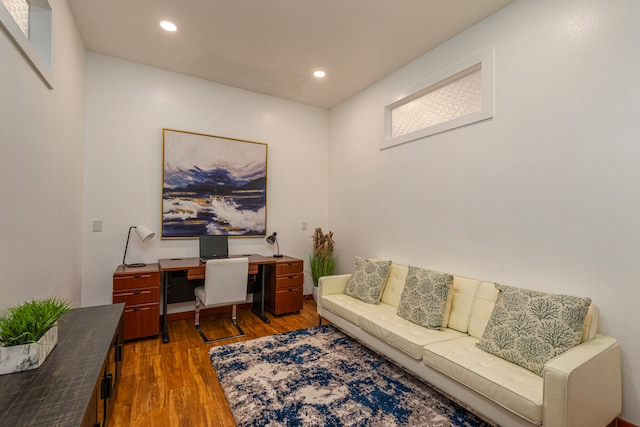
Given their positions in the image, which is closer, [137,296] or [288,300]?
[137,296]

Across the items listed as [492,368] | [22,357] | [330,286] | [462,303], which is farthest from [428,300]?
[22,357]

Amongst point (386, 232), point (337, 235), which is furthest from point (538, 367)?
point (337, 235)

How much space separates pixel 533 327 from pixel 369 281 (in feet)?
5.22

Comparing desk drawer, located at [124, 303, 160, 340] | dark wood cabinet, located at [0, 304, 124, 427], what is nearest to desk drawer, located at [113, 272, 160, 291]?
desk drawer, located at [124, 303, 160, 340]

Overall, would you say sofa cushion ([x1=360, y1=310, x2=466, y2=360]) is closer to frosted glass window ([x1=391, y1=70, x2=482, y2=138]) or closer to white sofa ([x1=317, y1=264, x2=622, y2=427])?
white sofa ([x1=317, y1=264, x2=622, y2=427])

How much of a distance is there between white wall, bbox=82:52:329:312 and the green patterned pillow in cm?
144

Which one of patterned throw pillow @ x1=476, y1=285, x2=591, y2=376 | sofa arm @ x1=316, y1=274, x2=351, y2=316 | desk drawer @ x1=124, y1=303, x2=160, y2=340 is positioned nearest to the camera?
patterned throw pillow @ x1=476, y1=285, x2=591, y2=376

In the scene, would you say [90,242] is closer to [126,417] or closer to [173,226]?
[173,226]

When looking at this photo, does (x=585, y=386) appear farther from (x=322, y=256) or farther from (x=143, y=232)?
(x=143, y=232)

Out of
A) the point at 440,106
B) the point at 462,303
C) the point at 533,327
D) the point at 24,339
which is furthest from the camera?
the point at 440,106

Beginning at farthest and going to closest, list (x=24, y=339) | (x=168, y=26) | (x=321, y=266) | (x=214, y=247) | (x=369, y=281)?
(x=321, y=266), (x=214, y=247), (x=369, y=281), (x=168, y=26), (x=24, y=339)

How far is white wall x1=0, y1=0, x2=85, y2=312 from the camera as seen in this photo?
1.52m

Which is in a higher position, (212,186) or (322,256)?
(212,186)

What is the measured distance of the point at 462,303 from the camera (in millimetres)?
2566
